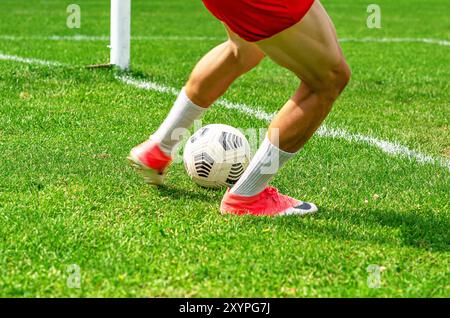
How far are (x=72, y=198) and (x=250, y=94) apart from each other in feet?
10.0

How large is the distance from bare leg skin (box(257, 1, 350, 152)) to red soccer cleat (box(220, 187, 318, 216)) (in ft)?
1.08

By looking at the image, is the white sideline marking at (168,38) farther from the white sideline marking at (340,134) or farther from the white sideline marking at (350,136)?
the white sideline marking at (350,136)

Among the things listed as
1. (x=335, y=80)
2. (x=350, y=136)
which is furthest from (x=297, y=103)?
(x=350, y=136)

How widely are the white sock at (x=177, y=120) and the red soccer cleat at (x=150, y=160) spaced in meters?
0.03

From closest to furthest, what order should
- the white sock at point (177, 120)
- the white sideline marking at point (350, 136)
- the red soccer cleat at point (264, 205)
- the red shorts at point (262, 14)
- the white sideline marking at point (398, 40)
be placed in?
1. the red shorts at point (262, 14)
2. the red soccer cleat at point (264, 205)
3. the white sock at point (177, 120)
4. the white sideline marking at point (350, 136)
5. the white sideline marking at point (398, 40)

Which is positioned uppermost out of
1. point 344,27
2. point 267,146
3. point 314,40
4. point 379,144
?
point 314,40

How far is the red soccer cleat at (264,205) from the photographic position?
13.8 feet

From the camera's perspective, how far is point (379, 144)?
18.8 ft

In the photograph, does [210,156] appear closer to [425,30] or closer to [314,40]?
[314,40]

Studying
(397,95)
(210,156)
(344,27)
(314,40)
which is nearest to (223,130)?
(210,156)

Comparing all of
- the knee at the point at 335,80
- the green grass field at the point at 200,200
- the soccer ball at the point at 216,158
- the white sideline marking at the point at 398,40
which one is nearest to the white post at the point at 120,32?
the green grass field at the point at 200,200

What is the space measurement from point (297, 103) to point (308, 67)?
205 millimetres

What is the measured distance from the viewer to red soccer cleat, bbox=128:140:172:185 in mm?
4508
